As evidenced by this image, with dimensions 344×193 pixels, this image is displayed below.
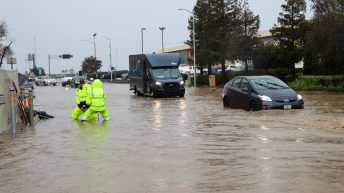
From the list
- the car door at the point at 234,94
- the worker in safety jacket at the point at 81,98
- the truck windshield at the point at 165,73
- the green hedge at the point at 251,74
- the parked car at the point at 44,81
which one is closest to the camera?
the worker in safety jacket at the point at 81,98

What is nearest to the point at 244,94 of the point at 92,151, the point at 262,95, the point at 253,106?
the point at 253,106

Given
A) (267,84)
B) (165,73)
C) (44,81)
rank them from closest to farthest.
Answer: (267,84) → (165,73) → (44,81)

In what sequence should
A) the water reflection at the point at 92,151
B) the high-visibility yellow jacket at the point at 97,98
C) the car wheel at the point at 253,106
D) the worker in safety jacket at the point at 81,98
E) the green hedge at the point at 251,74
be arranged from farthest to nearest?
the green hedge at the point at 251,74 → the car wheel at the point at 253,106 → the worker in safety jacket at the point at 81,98 → the high-visibility yellow jacket at the point at 97,98 → the water reflection at the point at 92,151

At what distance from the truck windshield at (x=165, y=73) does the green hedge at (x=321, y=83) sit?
9.56 m

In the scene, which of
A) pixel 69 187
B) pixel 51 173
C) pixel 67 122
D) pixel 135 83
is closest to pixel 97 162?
pixel 51 173

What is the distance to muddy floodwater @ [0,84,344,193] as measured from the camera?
764cm

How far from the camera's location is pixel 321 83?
3697 centimetres

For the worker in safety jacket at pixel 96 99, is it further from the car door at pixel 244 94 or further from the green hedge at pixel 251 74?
the green hedge at pixel 251 74

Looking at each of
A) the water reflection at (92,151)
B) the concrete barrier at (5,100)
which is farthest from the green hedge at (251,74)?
the concrete barrier at (5,100)

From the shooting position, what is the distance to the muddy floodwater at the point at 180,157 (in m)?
7.64

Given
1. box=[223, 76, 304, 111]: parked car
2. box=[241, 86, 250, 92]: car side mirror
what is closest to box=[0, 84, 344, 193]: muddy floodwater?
box=[223, 76, 304, 111]: parked car

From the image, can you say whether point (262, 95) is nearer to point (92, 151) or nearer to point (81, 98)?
point (81, 98)

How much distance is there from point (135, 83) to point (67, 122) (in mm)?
18804

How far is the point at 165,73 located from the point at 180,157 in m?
22.6
